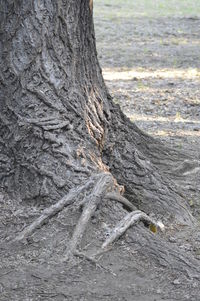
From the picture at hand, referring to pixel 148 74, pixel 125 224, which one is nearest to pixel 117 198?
pixel 125 224

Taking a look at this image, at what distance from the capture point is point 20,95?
513 cm

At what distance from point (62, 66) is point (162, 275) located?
65.1 inches

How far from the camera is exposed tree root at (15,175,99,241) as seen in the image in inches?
186

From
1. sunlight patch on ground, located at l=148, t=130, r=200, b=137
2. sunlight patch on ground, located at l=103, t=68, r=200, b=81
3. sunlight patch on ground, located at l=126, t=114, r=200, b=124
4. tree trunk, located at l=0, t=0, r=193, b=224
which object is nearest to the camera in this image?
tree trunk, located at l=0, t=0, r=193, b=224

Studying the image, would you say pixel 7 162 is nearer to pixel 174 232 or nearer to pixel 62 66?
pixel 62 66

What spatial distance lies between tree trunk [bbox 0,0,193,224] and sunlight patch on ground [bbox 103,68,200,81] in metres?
6.93

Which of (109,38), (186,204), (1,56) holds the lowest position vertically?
(109,38)

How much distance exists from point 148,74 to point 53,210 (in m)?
8.28

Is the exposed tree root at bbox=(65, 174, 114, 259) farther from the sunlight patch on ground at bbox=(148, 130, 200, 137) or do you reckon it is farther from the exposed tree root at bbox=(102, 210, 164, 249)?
the sunlight patch on ground at bbox=(148, 130, 200, 137)

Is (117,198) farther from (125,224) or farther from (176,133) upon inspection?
(176,133)

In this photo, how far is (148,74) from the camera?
12.8m

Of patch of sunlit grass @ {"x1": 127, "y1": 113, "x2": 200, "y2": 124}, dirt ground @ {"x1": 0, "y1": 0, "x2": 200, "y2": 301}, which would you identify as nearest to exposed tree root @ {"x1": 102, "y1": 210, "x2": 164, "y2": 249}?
dirt ground @ {"x1": 0, "y1": 0, "x2": 200, "y2": 301}

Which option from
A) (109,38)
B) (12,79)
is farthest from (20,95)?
(109,38)

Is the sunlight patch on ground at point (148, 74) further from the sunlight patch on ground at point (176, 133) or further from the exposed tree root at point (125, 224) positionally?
the exposed tree root at point (125, 224)
